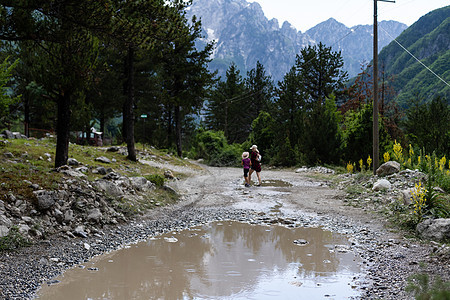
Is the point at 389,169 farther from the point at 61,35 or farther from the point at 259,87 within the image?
the point at 259,87

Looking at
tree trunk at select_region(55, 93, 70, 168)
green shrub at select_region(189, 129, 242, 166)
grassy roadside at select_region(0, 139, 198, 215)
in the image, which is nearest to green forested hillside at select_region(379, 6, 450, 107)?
green shrub at select_region(189, 129, 242, 166)

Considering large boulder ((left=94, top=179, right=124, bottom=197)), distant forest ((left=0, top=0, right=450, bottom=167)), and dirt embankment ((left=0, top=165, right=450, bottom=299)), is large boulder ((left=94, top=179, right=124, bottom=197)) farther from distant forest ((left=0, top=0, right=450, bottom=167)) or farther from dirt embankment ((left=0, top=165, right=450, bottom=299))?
distant forest ((left=0, top=0, right=450, bottom=167))

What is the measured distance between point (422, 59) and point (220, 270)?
143m

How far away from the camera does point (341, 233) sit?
24.1 ft

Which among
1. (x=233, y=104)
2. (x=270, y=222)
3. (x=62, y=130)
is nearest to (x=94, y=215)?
(x=270, y=222)

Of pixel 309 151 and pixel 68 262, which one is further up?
pixel 309 151

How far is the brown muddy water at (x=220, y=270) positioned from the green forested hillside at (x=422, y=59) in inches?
2611

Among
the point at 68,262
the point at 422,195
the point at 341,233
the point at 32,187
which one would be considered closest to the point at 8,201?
the point at 32,187

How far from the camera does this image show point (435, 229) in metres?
6.39

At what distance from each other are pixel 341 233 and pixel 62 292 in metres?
5.48

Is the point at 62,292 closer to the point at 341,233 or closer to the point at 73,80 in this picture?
the point at 341,233

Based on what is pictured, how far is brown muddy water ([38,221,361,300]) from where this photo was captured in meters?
4.25

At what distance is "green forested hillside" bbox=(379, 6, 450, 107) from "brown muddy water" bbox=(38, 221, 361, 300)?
66322mm

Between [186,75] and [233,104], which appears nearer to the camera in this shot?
[186,75]
